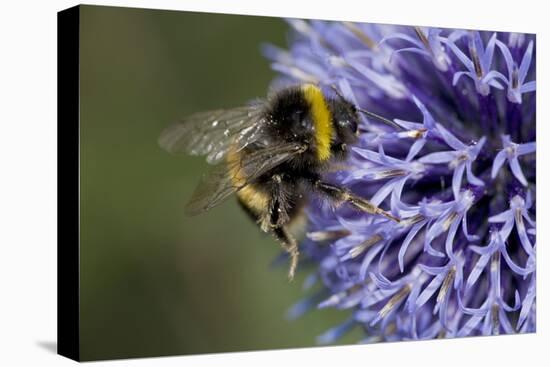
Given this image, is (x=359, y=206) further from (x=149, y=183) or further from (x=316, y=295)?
(x=149, y=183)

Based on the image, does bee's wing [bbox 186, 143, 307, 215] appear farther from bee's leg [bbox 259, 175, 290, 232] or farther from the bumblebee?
bee's leg [bbox 259, 175, 290, 232]

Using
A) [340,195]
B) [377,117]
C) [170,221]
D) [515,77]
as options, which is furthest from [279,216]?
[515,77]

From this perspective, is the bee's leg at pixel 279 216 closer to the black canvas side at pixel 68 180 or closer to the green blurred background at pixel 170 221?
the green blurred background at pixel 170 221

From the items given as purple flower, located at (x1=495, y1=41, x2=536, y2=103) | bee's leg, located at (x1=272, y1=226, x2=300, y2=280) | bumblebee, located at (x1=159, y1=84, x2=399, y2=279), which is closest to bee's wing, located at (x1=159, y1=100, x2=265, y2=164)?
bumblebee, located at (x1=159, y1=84, x2=399, y2=279)

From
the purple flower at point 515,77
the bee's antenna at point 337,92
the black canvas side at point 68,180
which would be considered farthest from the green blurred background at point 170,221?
the purple flower at point 515,77

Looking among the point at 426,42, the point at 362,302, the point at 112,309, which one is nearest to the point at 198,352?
the point at 112,309

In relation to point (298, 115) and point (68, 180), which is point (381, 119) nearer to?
point (298, 115)
